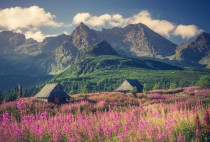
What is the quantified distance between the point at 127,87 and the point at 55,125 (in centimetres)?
5767

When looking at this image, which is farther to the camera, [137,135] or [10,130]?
[137,135]

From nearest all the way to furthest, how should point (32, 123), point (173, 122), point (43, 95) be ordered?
point (32, 123) → point (173, 122) → point (43, 95)

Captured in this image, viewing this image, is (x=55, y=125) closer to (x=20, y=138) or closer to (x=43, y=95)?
(x=20, y=138)

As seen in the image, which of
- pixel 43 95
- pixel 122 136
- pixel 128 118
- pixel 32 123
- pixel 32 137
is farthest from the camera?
pixel 43 95

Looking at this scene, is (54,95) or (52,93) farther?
(52,93)

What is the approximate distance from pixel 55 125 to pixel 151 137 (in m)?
3.38

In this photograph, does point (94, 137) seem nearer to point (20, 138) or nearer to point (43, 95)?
point (20, 138)

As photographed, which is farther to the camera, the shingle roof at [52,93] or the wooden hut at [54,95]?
the shingle roof at [52,93]

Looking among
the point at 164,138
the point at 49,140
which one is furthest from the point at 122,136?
the point at 49,140

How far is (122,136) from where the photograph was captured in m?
7.89

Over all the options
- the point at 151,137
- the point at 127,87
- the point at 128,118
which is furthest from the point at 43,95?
the point at 151,137

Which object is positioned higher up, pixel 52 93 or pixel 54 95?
pixel 52 93

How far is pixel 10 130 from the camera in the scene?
802 cm

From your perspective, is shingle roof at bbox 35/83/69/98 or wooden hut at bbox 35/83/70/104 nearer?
wooden hut at bbox 35/83/70/104
